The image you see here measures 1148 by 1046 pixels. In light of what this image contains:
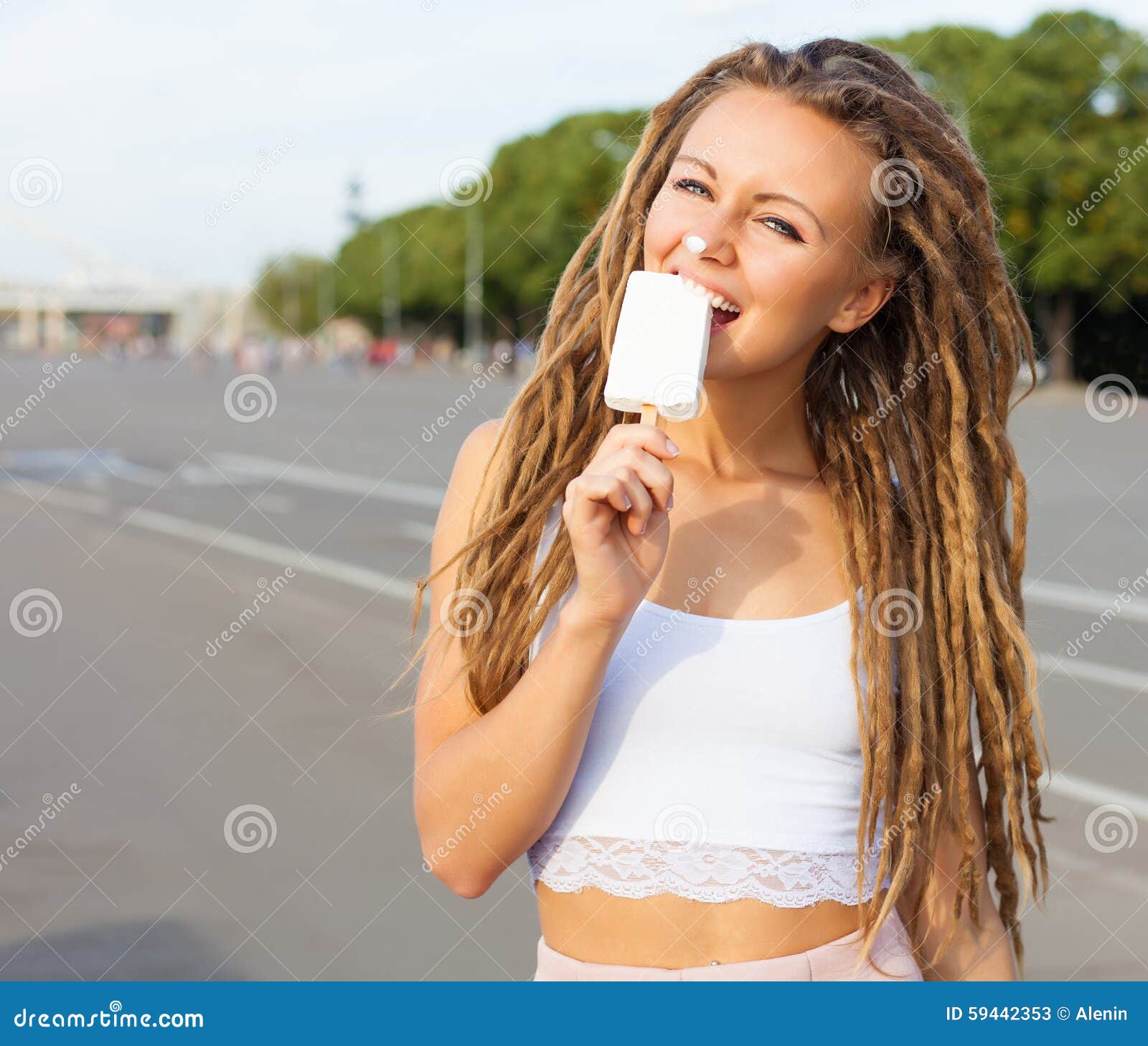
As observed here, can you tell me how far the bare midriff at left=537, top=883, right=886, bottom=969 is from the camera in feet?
6.99

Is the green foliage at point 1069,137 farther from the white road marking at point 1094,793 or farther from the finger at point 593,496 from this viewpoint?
the finger at point 593,496

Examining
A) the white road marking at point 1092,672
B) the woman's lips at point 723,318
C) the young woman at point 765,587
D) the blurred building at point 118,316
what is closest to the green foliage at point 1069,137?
the white road marking at point 1092,672

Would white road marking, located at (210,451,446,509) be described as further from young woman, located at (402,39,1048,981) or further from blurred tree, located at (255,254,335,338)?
blurred tree, located at (255,254,335,338)

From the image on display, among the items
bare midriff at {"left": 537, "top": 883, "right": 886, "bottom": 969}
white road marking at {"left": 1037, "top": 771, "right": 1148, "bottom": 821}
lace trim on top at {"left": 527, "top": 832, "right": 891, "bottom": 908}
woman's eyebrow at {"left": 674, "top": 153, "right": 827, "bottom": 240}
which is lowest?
white road marking at {"left": 1037, "top": 771, "right": 1148, "bottom": 821}

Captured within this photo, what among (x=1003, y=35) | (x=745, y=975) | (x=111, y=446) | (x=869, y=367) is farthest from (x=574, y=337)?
(x=1003, y=35)

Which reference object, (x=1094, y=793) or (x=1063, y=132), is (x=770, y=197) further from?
(x=1063, y=132)

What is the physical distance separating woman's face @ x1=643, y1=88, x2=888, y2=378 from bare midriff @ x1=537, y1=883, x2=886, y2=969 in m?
0.83

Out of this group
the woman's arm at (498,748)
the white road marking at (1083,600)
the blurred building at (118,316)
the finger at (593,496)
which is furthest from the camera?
the blurred building at (118,316)

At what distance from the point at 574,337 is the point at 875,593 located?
66 cm

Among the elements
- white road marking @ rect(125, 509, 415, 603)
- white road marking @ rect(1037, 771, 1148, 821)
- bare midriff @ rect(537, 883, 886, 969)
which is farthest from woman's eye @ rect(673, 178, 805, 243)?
white road marking @ rect(125, 509, 415, 603)

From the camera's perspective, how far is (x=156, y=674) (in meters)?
8.57

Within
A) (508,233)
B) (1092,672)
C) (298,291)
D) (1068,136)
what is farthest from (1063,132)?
(298,291)

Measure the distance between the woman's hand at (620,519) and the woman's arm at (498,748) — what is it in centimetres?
5

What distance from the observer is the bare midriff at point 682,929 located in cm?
213
